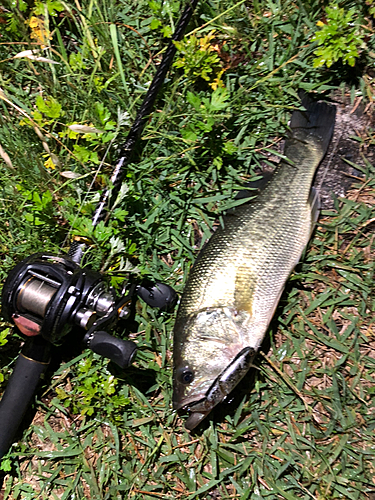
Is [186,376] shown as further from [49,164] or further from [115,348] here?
[49,164]

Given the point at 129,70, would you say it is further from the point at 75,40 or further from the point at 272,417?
the point at 272,417

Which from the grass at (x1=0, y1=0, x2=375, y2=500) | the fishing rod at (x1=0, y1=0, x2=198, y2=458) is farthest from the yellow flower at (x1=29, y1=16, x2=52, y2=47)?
the fishing rod at (x1=0, y1=0, x2=198, y2=458)

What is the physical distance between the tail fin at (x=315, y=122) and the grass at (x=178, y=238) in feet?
0.39

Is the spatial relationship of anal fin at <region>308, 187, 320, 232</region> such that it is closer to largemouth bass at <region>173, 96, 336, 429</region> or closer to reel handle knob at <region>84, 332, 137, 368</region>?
largemouth bass at <region>173, 96, 336, 429</region>

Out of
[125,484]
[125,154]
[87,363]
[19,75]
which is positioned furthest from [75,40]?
[125,484]

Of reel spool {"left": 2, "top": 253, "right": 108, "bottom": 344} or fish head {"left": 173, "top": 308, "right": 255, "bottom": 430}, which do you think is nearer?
reel spool {"left": 2, "top": 253, "right": 108, "bottom": 344}

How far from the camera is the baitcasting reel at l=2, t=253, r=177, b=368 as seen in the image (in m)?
2.18

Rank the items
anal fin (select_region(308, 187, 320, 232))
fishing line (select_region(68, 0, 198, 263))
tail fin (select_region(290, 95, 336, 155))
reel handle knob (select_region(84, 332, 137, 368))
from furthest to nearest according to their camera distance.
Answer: tail fin (select_region(290, 95, 336, 155)), anal fin (select_region(308, 187, 320, 232)), fishing line (select_region(68, 0, 198, 263)), reel handle knob (select_region(84, 332, 137, 368))

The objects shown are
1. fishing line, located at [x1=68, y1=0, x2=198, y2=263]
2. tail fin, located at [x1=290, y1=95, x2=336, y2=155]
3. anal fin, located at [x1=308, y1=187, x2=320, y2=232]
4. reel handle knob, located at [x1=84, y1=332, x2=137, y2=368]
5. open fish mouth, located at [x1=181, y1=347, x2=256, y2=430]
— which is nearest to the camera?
reel handle knob, located at [x1=84, y1=332, x2=137, y2=368]

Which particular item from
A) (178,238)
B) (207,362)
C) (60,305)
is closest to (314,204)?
(178,238)

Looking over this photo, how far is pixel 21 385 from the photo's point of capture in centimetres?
254

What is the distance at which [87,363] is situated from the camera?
281 cm

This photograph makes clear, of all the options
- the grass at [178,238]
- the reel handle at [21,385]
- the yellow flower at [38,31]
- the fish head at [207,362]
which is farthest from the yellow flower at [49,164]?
the fish head at [207,362]

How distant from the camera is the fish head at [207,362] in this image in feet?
8.26
